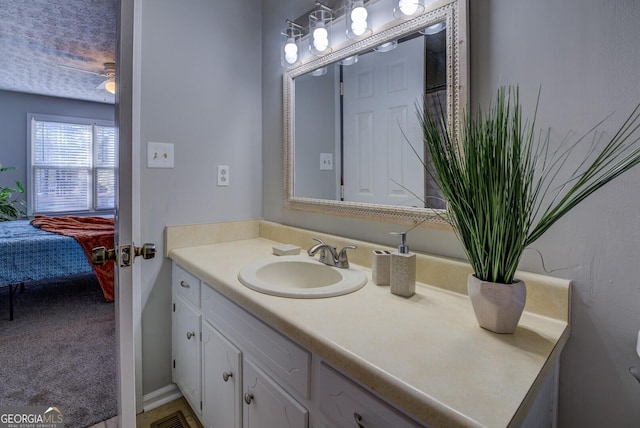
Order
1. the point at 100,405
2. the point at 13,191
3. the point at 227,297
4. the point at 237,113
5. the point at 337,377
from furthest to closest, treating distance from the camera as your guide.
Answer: the point at 13,191
the point at 237,113
the point at 100,405
the point at 227,297
the point at 337,377

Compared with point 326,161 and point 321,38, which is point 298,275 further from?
point 321,38

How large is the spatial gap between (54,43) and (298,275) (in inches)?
132

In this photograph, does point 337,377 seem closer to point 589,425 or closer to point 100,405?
point 589,425

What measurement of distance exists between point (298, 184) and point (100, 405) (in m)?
1.47

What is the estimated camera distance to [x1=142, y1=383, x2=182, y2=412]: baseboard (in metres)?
1.54

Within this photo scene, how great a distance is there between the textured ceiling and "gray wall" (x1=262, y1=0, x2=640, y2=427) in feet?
8.61

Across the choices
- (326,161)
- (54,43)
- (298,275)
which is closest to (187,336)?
(298,275)

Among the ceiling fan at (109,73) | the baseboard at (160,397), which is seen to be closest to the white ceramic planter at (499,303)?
the baseboard at (160,397)

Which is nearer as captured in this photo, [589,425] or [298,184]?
[589,425]

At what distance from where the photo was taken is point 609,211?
2.50 ft

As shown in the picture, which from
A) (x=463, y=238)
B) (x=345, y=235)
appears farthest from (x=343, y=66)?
(x=463, y=238)

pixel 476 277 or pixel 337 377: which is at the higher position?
pixel 476 277

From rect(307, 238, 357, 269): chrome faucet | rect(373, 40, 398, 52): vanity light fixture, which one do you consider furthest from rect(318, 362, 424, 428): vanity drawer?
rect(373, 40, 398, 52): vanity light fixture

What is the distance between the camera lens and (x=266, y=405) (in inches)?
36.9
